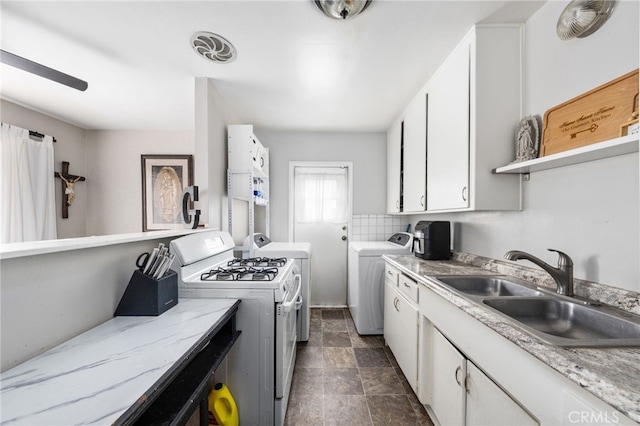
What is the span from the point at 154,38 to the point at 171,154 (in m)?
2.25

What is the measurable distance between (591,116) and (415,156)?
125 cm

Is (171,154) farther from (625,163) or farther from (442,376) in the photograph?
(625,163)

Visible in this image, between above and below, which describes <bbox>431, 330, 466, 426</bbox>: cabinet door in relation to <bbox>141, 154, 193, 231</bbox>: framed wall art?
below

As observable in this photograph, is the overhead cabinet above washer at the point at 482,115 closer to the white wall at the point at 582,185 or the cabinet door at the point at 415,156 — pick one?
the white wall at the point at 582,185

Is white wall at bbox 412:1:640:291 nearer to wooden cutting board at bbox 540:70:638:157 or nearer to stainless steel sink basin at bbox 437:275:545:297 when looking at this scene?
wooden cutting board at bbox 540:70:638:157

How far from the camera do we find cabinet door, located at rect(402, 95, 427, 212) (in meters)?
2.07

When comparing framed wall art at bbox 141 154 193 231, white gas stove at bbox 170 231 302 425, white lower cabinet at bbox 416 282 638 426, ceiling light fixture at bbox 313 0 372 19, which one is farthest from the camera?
framed wall art at bbox 141 154 193 231

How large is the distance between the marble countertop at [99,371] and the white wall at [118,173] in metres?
3.04

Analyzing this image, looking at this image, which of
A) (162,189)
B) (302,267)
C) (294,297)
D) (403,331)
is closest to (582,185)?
(403,331)

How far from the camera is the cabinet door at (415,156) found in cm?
207

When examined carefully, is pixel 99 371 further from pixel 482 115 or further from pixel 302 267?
pixel 482 115

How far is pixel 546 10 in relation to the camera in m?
1.27

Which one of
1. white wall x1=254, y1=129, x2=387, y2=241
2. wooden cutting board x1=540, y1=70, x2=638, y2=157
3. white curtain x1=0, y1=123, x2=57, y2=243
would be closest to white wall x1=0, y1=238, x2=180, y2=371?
white wall x1=254, y1=129, x2=387, y2=241

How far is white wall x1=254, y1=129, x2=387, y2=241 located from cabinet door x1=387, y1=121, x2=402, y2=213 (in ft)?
0.48
